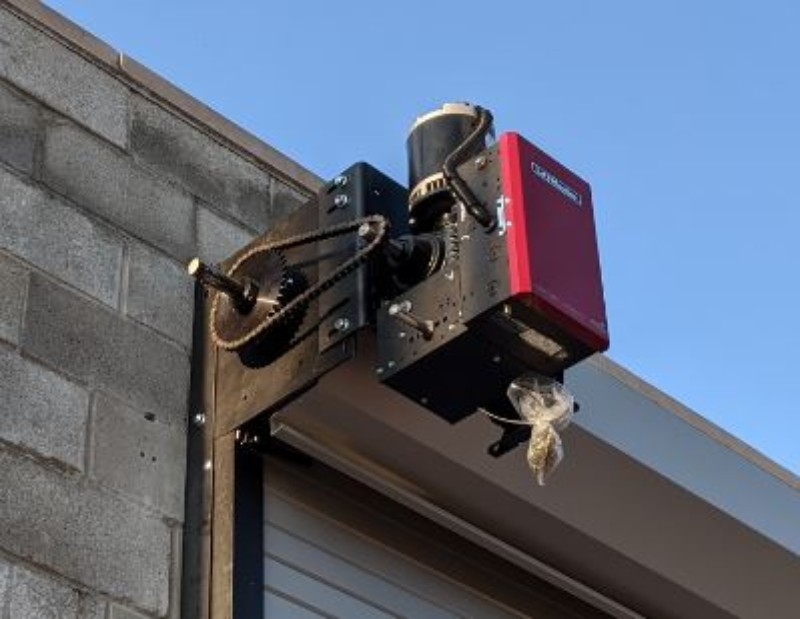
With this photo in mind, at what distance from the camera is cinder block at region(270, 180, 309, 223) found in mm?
4812

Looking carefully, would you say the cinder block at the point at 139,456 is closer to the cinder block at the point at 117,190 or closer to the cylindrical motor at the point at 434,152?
the cinder block at the point at 117,190

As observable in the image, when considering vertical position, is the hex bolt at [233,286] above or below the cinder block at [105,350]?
above

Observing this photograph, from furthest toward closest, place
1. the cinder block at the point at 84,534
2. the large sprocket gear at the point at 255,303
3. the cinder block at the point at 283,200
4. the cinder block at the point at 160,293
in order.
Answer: the cinder block at the point at 283,200
the cinder block at the point at 160,293
the large sprocket gear at the point at 255,303
the cinder block at the point at 84,534

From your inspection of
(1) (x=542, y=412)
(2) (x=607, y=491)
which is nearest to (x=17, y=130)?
(1) (x=542, y=412)

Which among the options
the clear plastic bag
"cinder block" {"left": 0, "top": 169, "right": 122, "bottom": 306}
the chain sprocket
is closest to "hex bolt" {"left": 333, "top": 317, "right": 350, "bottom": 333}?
the chain sprocket

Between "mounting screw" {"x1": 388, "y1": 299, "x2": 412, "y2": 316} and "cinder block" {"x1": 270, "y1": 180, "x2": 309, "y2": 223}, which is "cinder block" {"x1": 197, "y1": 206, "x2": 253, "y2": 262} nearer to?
"cinder block" {"x1": 270, "y1": 180, "x2": 309, "y2": 223}

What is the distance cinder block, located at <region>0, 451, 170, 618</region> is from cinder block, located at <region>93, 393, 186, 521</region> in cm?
5

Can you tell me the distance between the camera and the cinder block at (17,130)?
414cm

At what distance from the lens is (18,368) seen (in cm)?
384

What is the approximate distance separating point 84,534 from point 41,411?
27cm

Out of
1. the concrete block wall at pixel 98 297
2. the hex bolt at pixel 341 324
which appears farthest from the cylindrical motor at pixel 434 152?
the concrete block wall at pixel 98 297

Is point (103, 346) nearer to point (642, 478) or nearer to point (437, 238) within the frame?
point (437, 238)

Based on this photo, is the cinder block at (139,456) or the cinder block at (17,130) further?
the cinder block at (17,130)

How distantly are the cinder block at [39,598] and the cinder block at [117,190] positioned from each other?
3.15 feet
